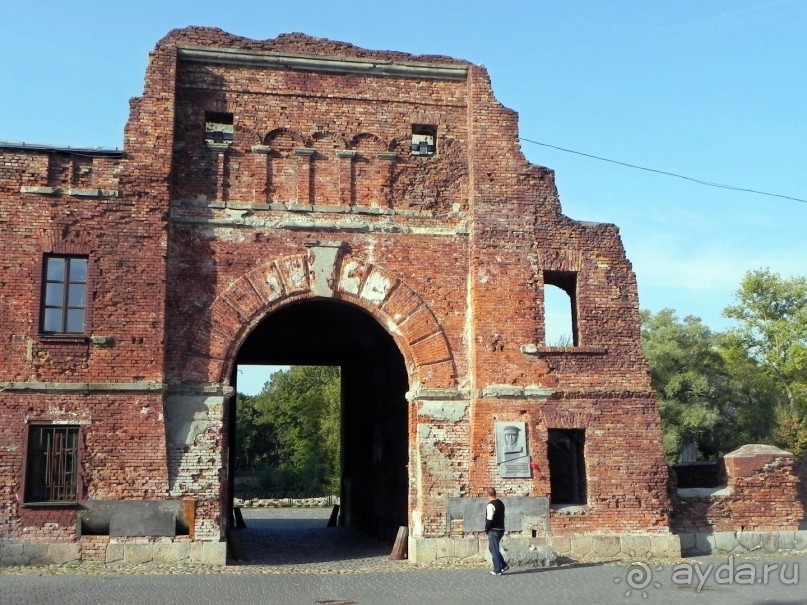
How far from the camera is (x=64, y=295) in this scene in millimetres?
14453

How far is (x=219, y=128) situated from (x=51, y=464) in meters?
6.66

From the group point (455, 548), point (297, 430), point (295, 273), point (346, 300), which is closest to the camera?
point (455, 548)

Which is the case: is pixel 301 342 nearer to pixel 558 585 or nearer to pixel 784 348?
pixel 558 585

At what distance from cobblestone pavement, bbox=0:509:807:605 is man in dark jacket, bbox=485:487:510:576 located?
0.59ft

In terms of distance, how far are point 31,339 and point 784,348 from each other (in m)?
39.1

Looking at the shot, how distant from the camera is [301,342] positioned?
2255 cm

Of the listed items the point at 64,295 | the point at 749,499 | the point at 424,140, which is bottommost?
the point at 749,499

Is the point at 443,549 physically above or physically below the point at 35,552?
below

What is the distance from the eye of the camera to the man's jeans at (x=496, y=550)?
43.6 ft

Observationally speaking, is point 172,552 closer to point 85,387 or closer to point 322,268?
point 85,387

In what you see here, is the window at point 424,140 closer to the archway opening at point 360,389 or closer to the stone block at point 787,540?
the archway opening at point 360,389

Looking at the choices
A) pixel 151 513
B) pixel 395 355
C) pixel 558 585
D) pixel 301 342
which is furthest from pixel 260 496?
pixel 558 585

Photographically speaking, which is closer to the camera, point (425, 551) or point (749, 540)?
point (425, 551)

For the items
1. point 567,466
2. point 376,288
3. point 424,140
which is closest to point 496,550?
point 567,466
